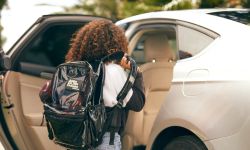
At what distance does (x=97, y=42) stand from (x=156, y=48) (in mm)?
1363

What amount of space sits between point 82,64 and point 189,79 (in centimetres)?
71

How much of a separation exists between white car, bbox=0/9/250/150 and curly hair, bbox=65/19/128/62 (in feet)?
1.45

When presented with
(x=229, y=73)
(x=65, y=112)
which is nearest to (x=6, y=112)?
(x=65, y=112)

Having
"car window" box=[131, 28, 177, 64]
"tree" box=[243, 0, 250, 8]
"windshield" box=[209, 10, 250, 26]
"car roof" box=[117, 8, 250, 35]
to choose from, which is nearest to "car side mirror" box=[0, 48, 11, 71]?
"car roof" box=[117, 8, 250, 35]

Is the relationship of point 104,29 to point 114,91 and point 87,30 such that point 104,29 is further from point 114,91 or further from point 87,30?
point 114,91

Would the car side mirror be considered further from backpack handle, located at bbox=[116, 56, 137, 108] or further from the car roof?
the car roof

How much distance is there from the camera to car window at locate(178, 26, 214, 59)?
4.07 meters

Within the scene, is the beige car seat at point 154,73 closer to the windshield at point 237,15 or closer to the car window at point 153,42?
the car window at point 153,42

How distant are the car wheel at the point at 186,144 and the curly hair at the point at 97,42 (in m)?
0.71

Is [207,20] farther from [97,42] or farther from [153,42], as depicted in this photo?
[153,42]

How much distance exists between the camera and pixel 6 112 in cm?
448

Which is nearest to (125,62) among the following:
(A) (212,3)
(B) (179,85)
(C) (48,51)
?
(B) (179,85)

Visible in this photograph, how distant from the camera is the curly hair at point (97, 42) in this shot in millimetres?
4062

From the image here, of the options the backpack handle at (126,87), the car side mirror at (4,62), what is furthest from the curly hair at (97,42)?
the car side mirror at (4,62)
